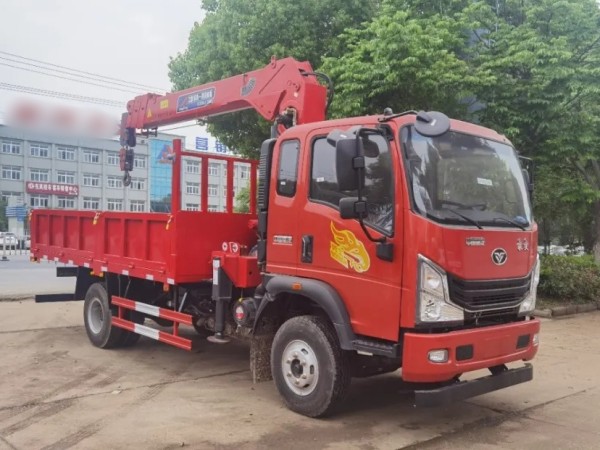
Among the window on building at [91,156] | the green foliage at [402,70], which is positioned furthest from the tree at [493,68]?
the window on building at [91,156]

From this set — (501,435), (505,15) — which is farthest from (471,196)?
(505,15)

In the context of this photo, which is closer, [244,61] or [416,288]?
[416,288]

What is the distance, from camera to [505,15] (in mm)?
12445

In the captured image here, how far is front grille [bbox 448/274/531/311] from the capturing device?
173 inches

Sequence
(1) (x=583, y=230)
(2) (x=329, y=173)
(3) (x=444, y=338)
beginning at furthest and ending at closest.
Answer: (1) (x=583, y=230), (2) (x=329, y=173), (3) (x=444, y=338)

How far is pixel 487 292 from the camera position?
4590 millimetres

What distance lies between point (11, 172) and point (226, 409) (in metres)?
53.7

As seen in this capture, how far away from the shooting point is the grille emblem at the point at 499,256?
4617 millimetres

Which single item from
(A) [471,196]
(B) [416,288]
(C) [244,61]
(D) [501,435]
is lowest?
(D) [501,435]

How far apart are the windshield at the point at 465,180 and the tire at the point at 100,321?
190 inches

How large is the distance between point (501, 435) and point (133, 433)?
2921 mm

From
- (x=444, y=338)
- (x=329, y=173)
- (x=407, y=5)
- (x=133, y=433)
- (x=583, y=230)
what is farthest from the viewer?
(x=583, y=230)

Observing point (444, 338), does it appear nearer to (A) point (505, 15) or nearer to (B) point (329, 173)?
(B) point (329, 173)

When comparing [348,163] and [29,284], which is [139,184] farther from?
[348,163]
